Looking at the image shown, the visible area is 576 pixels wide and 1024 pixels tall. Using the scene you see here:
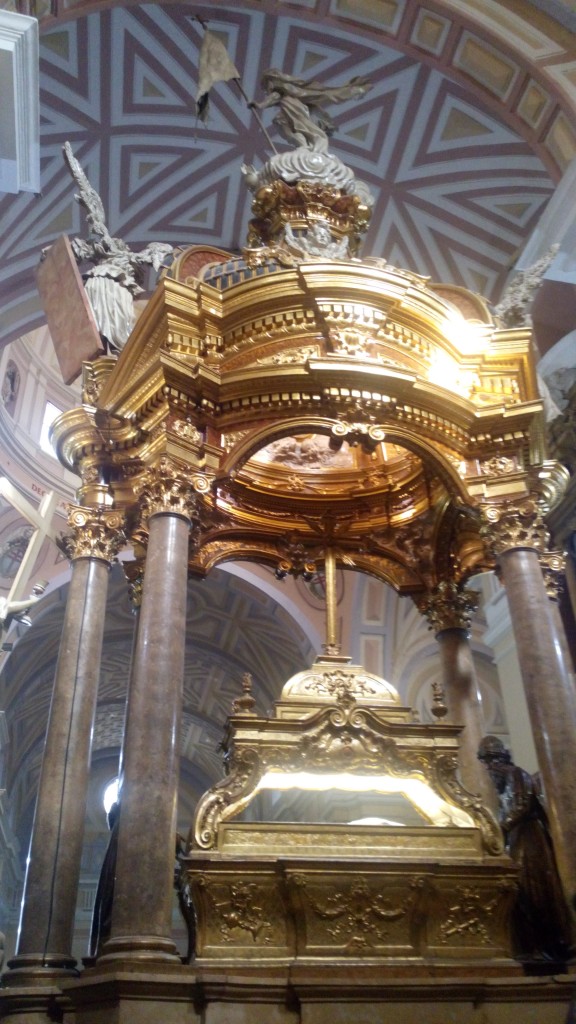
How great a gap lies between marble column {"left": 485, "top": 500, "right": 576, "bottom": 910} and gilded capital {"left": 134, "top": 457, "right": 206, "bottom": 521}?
1.88 meters

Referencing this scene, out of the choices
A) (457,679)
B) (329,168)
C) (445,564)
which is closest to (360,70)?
(329,168)

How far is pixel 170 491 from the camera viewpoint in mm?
5121

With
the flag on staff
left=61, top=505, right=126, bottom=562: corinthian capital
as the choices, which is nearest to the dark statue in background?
left=61, top=505, right=126, bottom=562: corinthian capital

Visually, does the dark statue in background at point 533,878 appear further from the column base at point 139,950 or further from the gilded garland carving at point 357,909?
the column base at point 139,950

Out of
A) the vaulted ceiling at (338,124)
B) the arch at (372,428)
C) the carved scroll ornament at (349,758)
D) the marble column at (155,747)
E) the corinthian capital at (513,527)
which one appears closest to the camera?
the marble column at (155,747)

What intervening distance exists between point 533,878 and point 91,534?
133 inches

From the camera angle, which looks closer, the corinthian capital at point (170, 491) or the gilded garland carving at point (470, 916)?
the gilded garland carving at point (470, 916)

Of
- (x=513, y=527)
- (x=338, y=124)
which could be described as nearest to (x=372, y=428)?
(x=513, y=527)

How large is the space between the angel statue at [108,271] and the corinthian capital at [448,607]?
3104mm

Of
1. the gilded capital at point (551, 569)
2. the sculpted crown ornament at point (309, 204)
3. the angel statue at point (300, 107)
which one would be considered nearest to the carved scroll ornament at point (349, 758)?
the gilded capital at point (551, 569)

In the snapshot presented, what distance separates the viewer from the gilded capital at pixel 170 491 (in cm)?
510

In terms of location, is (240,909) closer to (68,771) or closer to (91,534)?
(68,771)

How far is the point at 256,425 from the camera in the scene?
5.72 m

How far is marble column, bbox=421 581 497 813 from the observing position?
20.1ft
